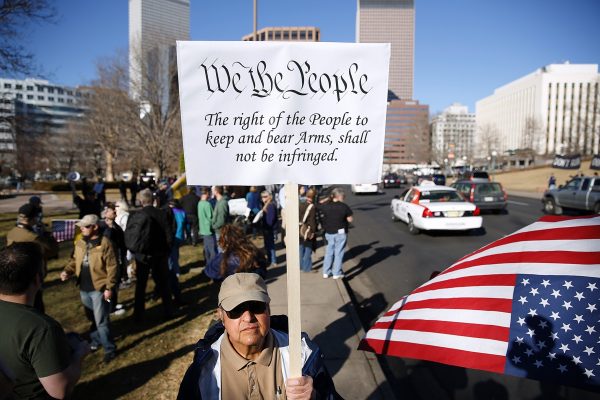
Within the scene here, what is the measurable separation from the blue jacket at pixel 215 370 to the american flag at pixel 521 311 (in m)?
0.74

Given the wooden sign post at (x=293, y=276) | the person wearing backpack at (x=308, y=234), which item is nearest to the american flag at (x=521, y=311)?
the wooden sign post at (x=293, y=276)

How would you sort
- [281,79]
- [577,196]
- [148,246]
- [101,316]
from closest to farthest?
[281,79]
[101,316]
[148,246]
[577,196]

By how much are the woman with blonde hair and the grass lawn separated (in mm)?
1197

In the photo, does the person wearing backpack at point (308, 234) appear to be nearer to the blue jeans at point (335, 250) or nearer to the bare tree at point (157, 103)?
the blue jeans at point (335, 250)

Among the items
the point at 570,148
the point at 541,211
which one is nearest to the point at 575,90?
the point at 570,148

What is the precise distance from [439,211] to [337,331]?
8.31 metres

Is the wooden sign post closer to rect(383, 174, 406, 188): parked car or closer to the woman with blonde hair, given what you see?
the woman with blonde hair

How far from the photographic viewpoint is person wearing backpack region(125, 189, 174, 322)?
5832mm

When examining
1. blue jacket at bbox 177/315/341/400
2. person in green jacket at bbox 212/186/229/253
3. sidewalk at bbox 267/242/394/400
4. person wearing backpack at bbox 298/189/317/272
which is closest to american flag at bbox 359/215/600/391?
blue jacket at bbox 177/315/341/400

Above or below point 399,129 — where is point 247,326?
below

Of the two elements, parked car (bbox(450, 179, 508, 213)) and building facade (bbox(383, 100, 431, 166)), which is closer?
parked car (bbox(450, 179, 508, 213))

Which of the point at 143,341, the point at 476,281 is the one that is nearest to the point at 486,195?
the point at 143,341

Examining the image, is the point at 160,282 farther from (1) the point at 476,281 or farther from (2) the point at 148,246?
(1) the point at 476,281

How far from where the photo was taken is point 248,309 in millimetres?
2137
